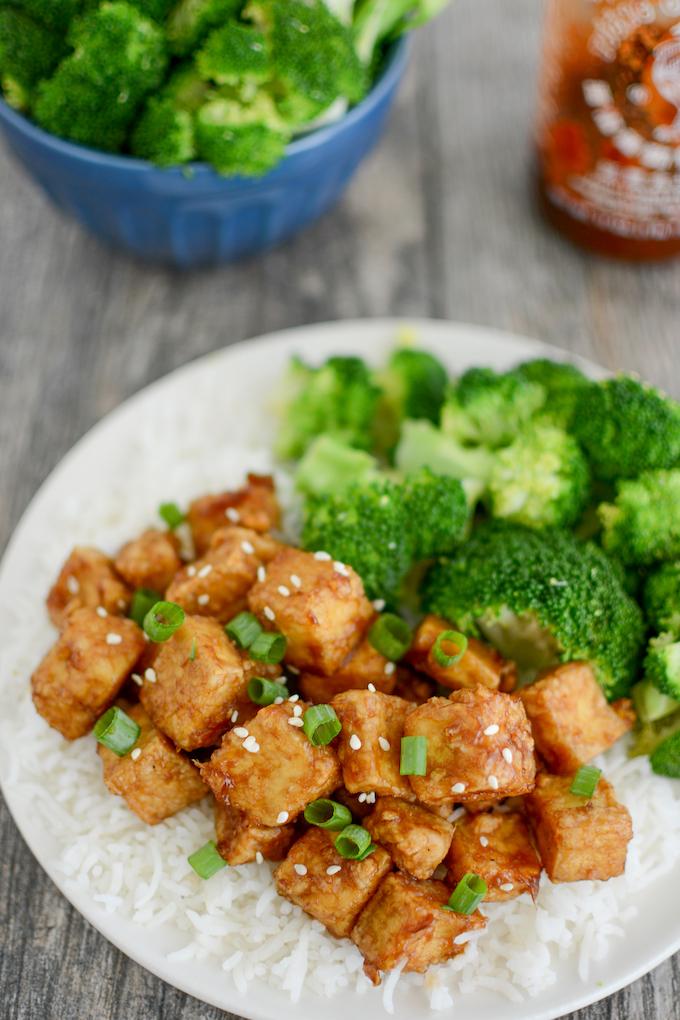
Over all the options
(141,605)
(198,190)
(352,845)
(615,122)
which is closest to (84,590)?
(141,605)

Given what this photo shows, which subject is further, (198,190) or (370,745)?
(198,190)

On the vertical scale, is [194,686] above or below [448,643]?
below

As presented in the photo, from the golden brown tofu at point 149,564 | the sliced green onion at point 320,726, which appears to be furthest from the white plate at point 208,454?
the sliced green onion at point 320,726

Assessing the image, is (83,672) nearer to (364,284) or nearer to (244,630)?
(244,630)

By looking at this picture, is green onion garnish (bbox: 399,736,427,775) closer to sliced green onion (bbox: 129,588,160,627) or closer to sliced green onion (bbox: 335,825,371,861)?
sliced green onion (bbox: 335,825,371,861)

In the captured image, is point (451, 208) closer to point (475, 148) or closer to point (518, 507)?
point (475, 148)

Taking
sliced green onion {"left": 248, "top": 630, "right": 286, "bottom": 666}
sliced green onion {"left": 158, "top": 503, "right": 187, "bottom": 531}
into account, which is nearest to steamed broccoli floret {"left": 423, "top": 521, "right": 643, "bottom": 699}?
sliced green onion {"left": 248, "top": 630, "right": 286, "bottom": 666}

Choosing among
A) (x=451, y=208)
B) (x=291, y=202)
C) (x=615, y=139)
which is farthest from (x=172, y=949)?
(x=451, y=208)
